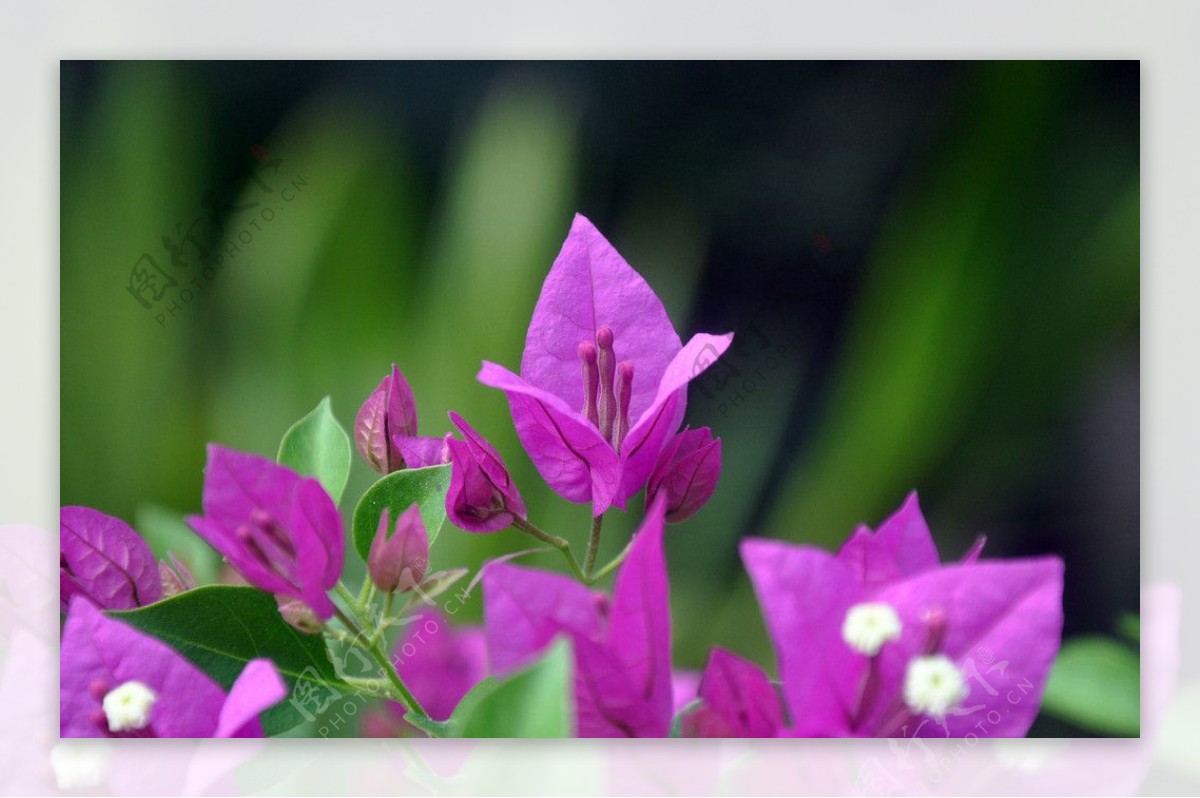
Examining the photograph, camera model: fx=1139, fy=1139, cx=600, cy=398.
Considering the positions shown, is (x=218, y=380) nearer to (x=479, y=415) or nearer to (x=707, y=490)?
(x=479, y=415)

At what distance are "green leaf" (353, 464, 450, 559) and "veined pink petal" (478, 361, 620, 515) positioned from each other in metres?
0.10

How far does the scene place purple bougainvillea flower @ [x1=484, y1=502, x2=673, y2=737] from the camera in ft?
3.18

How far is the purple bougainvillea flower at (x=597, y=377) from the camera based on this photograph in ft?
3.56

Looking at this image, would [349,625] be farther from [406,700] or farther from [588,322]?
[588,322]

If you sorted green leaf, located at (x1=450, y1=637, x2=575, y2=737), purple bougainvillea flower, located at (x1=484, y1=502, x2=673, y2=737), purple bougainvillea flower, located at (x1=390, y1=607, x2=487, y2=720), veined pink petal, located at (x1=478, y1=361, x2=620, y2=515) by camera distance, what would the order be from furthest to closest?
1. purple bougainvillea flower, located at (x1=390, y1=607, x2=487, y2=720)
2. veined pink petal, located at (x1=478, y1=361, x2=620, y2=515)
3. purple bougainvillea flower, located at (x1=484, y1=502, x2=673, y2=737)
4. green leaf, located at (x1=450, y1=637, x2=575, y2=737)

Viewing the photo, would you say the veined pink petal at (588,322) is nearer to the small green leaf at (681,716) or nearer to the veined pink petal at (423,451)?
the veined pink petal at (423,451)

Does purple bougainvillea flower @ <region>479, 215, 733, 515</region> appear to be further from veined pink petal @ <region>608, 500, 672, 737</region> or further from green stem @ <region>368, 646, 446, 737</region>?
green stem @ <region>368, 646, 446, 737</region>

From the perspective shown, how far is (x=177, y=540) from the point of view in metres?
1.38

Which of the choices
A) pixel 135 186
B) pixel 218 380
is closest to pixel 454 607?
pixel 218 380

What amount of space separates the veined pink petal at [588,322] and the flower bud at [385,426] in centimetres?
13

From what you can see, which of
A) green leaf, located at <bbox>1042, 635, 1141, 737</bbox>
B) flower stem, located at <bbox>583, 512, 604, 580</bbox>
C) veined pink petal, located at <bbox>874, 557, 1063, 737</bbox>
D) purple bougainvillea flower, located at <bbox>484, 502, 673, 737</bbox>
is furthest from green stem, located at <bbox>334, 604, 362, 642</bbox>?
green leaf, located at <bbox>1042, 635, 1141, 737</bbox>

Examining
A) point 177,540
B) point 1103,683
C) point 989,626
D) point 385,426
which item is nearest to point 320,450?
point 385,426

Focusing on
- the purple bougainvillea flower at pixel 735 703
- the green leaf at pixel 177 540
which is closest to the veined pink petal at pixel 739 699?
the purple bougainvillea flower at pixel 735 703

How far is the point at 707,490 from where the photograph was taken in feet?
3.65
